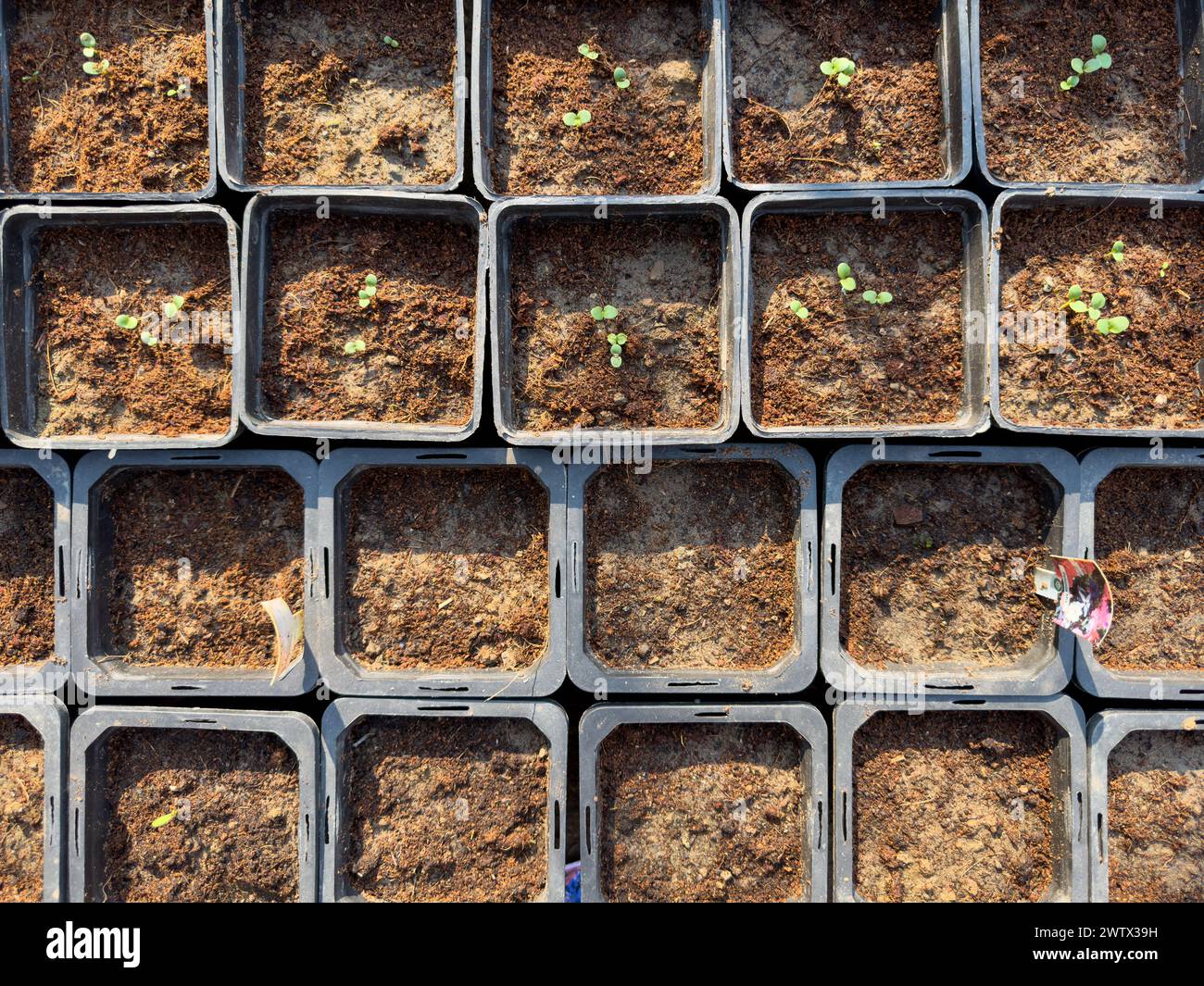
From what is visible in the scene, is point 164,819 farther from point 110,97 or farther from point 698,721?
point 110,97

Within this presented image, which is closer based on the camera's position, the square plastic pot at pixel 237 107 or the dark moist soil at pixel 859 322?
the square plastic pot at pixel 237 107

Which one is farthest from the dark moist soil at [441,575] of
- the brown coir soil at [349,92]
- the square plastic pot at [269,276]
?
the brown coir soil at [349,92]

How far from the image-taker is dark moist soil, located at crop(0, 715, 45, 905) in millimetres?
2146

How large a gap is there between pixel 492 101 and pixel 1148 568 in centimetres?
257

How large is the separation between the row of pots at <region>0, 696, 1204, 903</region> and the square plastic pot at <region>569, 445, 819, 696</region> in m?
0.08

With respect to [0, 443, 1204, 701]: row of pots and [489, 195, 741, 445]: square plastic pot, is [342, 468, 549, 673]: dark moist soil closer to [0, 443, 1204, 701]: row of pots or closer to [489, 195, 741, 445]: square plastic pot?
[0, 443, 1204, 701]: row of pots

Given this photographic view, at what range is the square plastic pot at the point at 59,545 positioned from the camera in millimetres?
2051

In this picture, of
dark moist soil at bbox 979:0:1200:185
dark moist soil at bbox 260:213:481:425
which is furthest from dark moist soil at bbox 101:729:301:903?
dark moist soil at bbox 979:0:1200:185

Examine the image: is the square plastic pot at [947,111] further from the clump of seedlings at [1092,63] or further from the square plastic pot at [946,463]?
the square plastic pot at [946,463]

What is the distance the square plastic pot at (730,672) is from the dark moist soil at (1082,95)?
3.82 ft

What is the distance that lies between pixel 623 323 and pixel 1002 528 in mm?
1385

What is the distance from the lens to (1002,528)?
211 cm

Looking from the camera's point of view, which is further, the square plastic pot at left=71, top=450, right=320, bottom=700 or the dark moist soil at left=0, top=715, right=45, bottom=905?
the dark moist soil at left=0, top=715, right=45, bottom=905

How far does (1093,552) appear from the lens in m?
2.04
